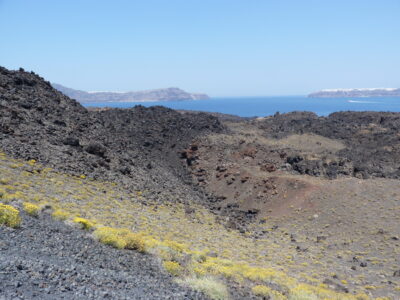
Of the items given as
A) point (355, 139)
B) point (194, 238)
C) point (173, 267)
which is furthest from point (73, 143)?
point (355, 139)

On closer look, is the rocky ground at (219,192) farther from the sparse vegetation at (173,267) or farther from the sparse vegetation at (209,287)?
the sparse vegetation at (173,267)

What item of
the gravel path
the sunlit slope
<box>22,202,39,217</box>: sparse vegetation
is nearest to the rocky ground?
the sunlit slope

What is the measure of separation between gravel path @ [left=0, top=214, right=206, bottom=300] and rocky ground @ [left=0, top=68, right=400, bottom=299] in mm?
200

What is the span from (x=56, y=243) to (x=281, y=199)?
18326 mm

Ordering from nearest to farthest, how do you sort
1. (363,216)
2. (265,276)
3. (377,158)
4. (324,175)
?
(265,276)
(363,216)
(324,175)
(377,158)

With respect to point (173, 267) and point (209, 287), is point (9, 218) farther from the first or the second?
point (209, 287)

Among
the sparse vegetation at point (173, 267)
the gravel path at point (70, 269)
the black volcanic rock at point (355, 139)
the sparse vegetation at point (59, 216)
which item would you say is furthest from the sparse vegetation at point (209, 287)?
the black volcanic rock at point (355, 139)

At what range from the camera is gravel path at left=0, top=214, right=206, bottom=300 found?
6453mm

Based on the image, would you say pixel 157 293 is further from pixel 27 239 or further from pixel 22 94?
pixel 22 94

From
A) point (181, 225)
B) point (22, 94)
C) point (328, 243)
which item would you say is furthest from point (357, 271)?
point (22, 94)

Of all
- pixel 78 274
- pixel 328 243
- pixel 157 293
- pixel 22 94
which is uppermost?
pixel 22 94

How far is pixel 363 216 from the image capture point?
21.2m

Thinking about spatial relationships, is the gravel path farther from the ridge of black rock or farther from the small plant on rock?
the ridge of black rock

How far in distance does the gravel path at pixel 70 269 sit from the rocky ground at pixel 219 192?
20 cm
